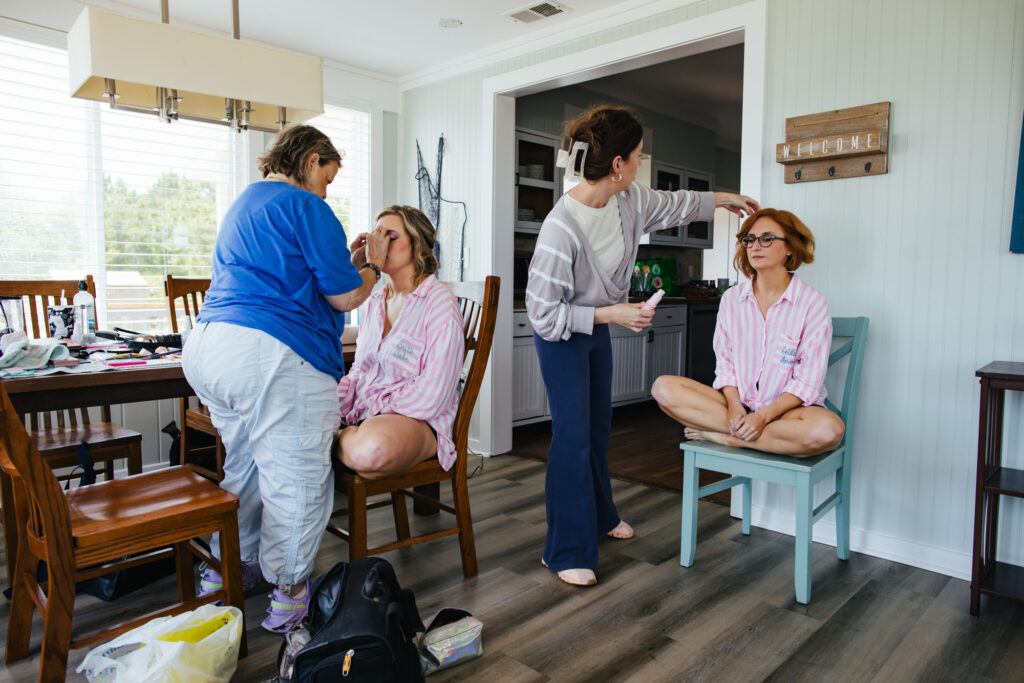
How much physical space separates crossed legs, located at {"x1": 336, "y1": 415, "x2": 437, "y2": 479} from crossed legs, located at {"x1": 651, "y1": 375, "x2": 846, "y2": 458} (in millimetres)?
942

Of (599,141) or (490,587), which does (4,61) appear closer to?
(599,141)

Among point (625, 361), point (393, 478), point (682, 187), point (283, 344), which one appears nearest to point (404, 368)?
point (393, 478)

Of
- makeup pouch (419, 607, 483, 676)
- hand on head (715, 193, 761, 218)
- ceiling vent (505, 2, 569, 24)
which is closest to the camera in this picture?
makeup pouch (419, 607, 483, 676)

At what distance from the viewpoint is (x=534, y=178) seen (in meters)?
4.73

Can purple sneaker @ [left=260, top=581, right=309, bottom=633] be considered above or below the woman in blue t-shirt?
below

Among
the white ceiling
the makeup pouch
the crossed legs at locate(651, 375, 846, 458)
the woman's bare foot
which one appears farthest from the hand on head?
the makeup pouch

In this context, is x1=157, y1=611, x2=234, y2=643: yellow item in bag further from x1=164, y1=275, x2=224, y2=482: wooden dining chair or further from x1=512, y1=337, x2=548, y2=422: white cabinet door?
x1=512, y1=337, x2=548, y2=422: white cabinet door

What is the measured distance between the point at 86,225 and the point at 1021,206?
4.11 m

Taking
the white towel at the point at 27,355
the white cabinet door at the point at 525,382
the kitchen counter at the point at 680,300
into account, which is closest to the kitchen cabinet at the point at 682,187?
the kitchen counter at the point at 680,300

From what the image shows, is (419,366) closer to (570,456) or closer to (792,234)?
(570,456)

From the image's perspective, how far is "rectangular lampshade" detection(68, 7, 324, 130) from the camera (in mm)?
1984

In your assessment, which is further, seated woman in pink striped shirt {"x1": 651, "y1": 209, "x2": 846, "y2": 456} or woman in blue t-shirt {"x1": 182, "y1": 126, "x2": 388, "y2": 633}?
seated woman in pink striped shirt {"x1": 651, "y1": 209, "x2": 846, "y2": 456}

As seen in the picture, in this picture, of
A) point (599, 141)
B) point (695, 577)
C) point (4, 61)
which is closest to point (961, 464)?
point (695, 577)

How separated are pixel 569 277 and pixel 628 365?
122 inches
